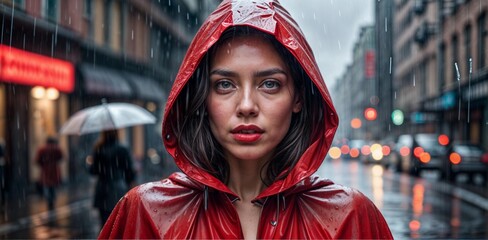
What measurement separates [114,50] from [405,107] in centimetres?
3712

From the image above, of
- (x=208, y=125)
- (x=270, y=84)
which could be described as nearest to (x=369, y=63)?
(x=208, y=125)

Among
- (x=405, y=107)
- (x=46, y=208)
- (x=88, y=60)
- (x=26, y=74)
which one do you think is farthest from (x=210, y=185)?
(x=405, y=107)

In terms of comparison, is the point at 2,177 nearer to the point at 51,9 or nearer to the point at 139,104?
the point at 51,9

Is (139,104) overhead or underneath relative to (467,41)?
underneath

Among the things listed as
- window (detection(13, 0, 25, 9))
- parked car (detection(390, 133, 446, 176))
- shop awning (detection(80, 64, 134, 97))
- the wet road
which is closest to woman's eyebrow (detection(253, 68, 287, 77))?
the wet road

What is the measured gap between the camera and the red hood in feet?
6.63

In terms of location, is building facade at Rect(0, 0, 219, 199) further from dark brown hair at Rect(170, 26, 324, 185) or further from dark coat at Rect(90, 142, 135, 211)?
dark brown hair at Rect(170, 26, 324, 185)

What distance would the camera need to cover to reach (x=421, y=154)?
2662 cm

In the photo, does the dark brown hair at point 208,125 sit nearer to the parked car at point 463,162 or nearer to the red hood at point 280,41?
the red hood at point 280,41

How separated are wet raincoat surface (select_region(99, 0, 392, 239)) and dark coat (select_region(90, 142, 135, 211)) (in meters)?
6.14

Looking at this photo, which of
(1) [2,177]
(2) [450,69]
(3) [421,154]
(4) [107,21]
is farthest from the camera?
(2) [450,69]

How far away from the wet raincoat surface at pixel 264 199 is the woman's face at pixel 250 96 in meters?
0.09

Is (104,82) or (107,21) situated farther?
(107,21)

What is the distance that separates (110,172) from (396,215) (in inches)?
255
